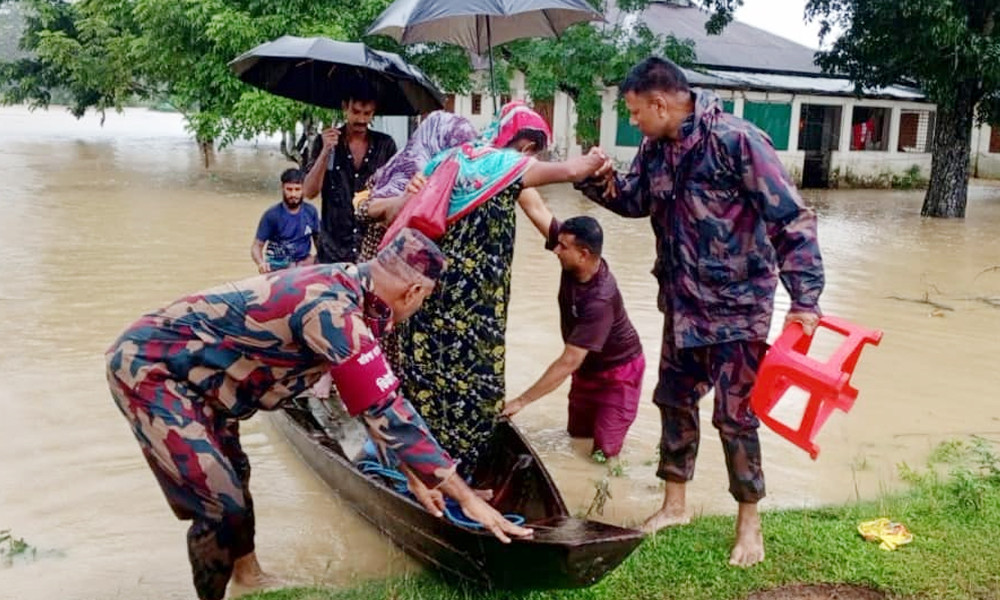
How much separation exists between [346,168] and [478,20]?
2.08m

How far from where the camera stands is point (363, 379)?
2807mm

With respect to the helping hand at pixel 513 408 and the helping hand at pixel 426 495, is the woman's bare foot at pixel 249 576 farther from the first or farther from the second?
the helping hand at pixel 513 408

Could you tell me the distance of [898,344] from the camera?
27.3 feet

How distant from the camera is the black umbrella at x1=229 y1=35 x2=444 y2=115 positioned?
569cm

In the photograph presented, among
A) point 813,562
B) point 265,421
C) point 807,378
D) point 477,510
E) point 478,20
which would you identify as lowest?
point 265,421

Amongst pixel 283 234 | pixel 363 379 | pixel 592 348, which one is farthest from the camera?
pixel 283 234

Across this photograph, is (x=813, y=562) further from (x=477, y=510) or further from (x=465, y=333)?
(x=465, y=333)

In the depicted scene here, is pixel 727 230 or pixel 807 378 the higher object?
pixel 727 230

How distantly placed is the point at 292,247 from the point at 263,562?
2952 millimetres

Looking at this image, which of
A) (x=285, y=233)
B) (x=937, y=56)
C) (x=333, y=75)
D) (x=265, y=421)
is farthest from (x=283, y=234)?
(x=937, y=56)

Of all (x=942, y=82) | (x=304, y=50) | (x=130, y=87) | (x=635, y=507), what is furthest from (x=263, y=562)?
(x=130, y=87)

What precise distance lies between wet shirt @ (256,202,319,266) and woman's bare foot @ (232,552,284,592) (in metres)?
3.16

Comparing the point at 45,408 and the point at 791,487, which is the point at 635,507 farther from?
the point at 45,408

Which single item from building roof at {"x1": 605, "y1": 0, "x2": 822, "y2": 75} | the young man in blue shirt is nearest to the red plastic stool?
the young man in blue shirt
